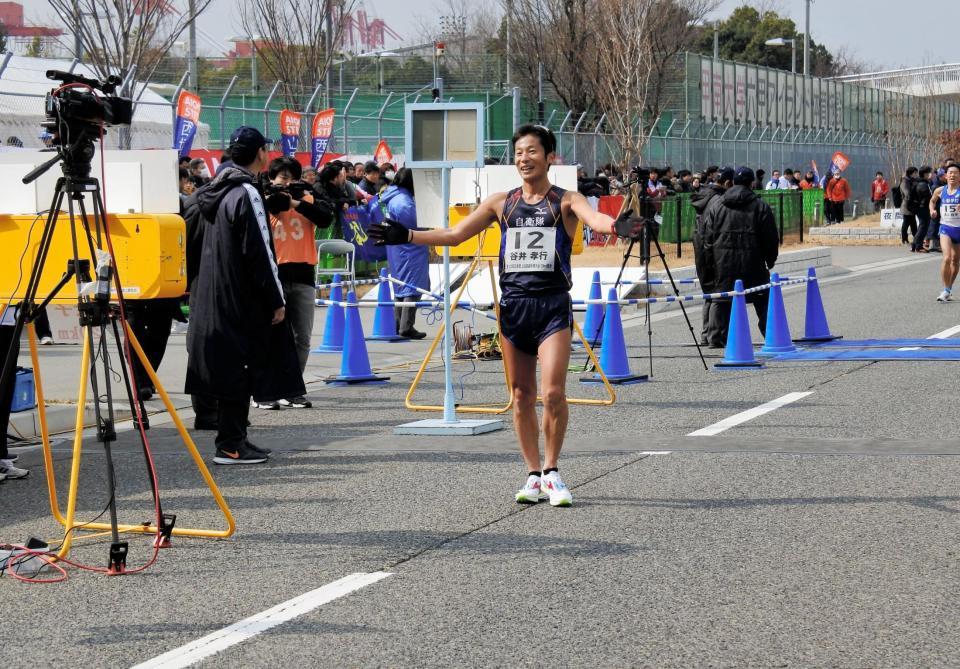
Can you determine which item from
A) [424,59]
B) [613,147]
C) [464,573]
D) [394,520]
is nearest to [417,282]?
[394,520]

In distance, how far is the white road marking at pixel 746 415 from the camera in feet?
33.2

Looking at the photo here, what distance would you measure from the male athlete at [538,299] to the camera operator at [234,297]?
1844 mm

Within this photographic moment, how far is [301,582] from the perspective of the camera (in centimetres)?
609

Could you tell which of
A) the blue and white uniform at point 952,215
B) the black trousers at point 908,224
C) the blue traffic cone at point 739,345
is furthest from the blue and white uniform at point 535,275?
the black trousers at point 908,224

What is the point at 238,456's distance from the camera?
9.25m

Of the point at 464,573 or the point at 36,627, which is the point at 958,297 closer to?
the point at 464,573

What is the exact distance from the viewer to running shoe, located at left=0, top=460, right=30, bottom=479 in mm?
8617

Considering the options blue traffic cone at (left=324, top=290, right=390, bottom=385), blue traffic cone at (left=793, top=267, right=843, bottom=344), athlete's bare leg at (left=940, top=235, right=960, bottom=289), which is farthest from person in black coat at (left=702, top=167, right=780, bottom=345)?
athlete's bare leg at (left=940, top=235, right=960, bottom=289)

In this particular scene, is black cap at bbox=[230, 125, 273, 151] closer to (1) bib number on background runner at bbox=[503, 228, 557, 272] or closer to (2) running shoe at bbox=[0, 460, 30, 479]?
(1) bib number on background runner at bbox=[503, 228, 557, 272]

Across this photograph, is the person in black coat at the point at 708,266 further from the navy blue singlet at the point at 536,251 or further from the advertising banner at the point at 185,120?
the advertising banner at the point at 185,120

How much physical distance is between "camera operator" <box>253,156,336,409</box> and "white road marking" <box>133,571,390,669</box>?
5.56m

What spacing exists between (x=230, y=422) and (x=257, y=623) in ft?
12.8

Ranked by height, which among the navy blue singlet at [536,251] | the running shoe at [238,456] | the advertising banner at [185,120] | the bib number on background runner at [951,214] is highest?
the advertising banner at [185,120]

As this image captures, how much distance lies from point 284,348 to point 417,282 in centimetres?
713
